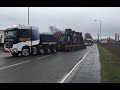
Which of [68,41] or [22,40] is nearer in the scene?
[22,40]

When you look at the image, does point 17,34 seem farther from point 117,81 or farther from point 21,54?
point 117,81

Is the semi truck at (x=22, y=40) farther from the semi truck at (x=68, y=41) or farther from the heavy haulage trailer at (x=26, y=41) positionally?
the semi truck at (x=68, y=41)

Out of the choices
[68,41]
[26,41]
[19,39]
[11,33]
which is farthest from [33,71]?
[68,41]

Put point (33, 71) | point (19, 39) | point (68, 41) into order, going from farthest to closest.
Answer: point (68, 41) < point (19, 39) < point (33, 71)

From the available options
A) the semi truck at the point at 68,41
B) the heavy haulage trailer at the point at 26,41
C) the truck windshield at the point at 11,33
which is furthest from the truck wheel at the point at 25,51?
the semi truck at the point at 68,41

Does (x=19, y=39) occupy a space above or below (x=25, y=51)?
above

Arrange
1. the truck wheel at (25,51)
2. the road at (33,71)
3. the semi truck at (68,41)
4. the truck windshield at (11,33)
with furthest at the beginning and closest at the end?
the semi truck at (68,41), the truck wheel at (25,51), the truck windshield at (11,33), the road at (33,71)

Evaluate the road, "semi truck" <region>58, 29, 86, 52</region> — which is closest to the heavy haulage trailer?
"semi truck" <region>58, 29, 86, 52</region>

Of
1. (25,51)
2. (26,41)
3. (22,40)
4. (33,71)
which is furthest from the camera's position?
(25,51)

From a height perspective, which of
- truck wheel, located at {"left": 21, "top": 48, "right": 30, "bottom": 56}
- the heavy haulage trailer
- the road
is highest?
the heavy haulage trailer

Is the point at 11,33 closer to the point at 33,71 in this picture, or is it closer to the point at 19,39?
the point at 19,39

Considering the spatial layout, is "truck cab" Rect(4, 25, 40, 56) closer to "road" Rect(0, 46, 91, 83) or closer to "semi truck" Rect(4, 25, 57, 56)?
"semi truck" Rect(4, 25, 57, 56)

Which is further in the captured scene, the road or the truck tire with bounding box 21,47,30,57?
the truck tire with bounding box 21,47,30,57
